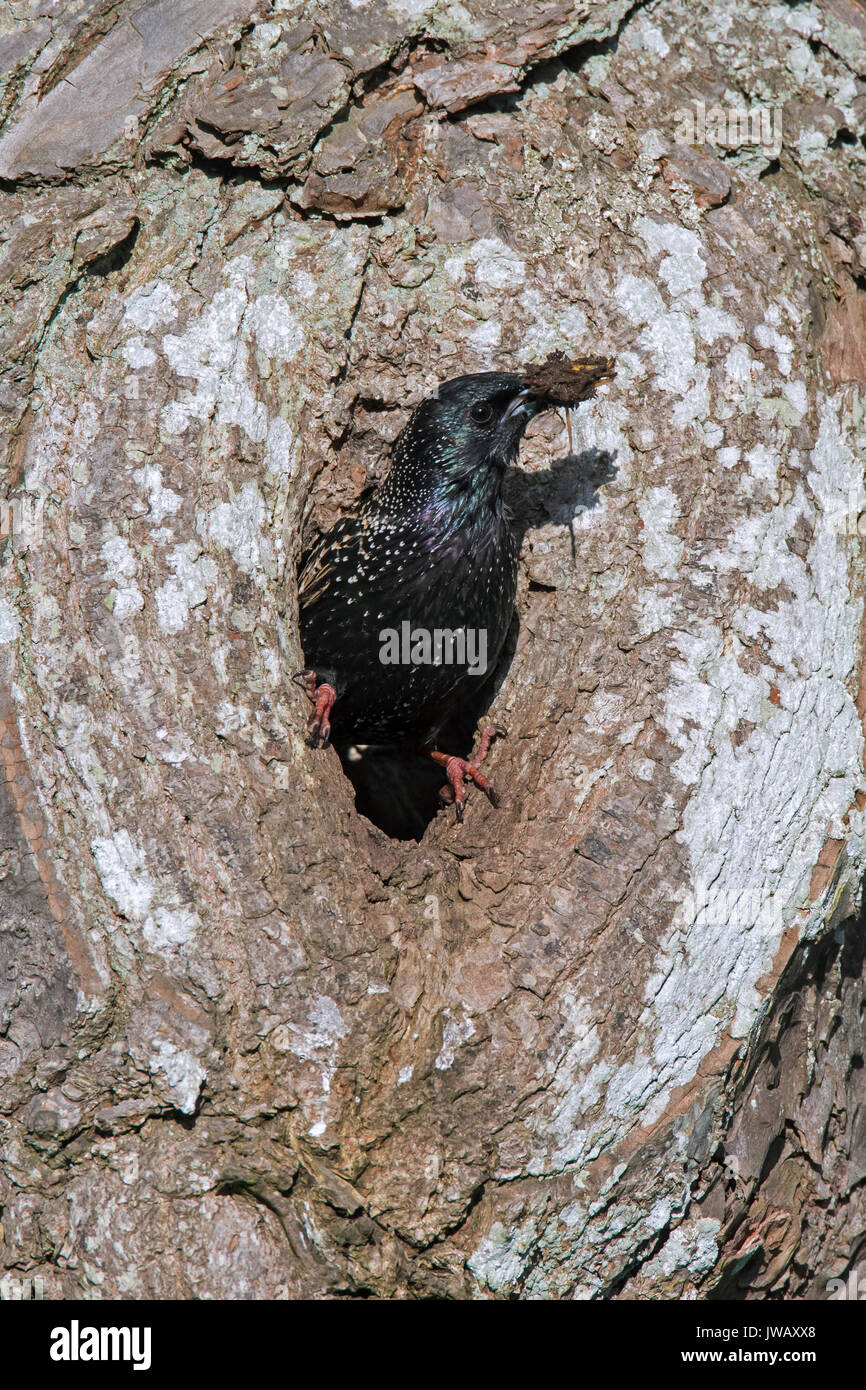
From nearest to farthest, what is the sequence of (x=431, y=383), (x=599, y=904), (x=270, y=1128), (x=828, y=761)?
(x=270, y=1128) < (x=599, y=904) < (x=828, y=761) < (x=431, y=383)

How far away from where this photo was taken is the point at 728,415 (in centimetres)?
386

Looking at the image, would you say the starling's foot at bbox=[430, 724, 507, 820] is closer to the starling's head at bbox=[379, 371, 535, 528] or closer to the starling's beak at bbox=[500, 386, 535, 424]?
the starling's head at bbox=[379, 371, 535, 528]

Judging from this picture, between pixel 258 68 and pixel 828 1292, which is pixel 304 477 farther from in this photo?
pixel 828 1292

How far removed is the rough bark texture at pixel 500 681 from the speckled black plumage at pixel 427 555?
16cm

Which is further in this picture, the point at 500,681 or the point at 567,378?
the point at 500,681

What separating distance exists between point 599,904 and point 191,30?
3.16 metres

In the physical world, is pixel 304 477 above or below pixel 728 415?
above

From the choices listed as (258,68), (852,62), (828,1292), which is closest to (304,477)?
(258,68)

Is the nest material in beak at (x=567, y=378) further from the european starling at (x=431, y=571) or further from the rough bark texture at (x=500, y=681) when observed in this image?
the rough bark texture at (x=500, y=681)

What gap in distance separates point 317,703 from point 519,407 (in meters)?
1.25

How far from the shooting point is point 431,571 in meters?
4.07

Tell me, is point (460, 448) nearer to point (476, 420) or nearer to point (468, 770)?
point (476, 420)

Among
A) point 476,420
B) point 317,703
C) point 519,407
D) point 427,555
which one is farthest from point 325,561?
point 519,407

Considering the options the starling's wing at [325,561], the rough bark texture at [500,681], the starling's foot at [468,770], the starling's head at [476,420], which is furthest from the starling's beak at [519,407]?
the starling's foot at [468,770]
